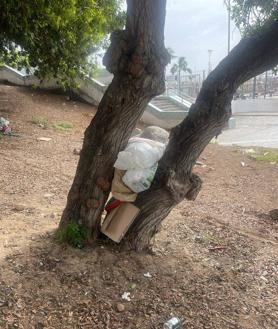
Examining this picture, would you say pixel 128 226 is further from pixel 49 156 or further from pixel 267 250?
pixel 49 156

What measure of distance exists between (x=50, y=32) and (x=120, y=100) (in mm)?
2259

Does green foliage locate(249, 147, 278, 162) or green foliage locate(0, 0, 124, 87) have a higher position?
green foliage locate(0, 0, 124, 87)

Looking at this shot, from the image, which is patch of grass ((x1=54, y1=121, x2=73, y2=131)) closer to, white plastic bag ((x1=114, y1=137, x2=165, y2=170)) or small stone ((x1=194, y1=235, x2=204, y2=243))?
small stone ((x1=194, y1=235, x2=204, y2=243))

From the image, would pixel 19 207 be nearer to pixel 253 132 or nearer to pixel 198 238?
pixel 198 238

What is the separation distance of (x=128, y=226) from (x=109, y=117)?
0.85 meters

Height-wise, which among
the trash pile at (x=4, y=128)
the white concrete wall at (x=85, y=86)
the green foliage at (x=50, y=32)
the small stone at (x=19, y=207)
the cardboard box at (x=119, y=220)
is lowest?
the small stone at (x=19, y=207)

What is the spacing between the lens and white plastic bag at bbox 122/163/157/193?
2773 mm

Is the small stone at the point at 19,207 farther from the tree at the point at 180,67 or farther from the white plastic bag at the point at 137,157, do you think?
the tree at the point at 180,67

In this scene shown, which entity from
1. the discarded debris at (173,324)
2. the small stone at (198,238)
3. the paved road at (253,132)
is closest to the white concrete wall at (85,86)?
the paved road at (253,132)

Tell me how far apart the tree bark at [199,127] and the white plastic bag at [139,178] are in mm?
65

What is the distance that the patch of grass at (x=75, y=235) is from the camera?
3020 millimetres

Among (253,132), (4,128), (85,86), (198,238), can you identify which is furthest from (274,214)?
Answer: (85,86)

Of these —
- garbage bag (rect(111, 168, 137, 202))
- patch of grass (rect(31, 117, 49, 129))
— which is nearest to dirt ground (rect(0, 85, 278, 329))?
garbage bag (rect(111, 168, 137, 202))

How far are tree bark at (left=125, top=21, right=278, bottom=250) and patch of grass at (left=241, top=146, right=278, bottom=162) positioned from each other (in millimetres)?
6128
